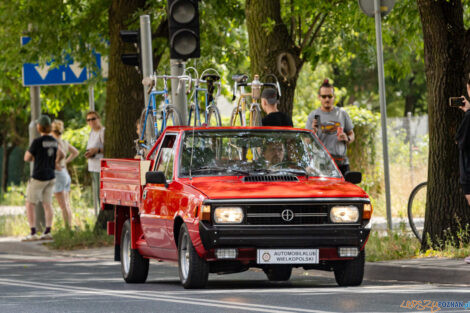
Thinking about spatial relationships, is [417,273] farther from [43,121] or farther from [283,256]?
[43,121]

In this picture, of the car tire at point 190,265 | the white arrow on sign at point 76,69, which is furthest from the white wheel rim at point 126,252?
the white arrow on sign at point 76,69

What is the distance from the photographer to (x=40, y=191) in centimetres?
2108

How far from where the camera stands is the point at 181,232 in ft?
38.3

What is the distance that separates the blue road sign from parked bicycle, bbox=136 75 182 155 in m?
6.29

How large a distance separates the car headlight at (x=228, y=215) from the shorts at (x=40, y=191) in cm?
1032

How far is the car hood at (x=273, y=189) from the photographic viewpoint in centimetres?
1119

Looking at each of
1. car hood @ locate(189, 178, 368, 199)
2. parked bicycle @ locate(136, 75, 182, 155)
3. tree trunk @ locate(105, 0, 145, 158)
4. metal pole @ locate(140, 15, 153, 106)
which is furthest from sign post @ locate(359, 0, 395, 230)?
tree trunk @ locate(105, 0, 145, 158)

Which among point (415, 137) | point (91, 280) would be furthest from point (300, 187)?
point (415, 137)

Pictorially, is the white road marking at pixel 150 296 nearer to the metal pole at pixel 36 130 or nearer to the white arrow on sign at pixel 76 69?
the metal pole at pixel 36 130

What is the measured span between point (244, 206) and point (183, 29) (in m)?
4.90

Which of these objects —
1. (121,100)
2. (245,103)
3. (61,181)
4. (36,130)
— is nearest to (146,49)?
(245,103)

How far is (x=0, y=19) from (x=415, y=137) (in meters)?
10.7

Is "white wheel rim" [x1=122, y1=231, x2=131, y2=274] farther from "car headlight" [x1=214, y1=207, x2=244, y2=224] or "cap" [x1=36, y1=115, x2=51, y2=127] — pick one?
"cap" [x1=36, y1=115, x2=51, y2=127]

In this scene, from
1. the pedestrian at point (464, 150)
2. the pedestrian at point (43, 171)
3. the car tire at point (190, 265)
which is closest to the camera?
the car tire at point (190, 265)
